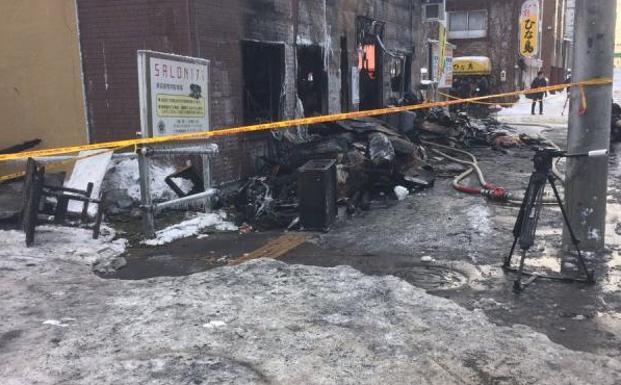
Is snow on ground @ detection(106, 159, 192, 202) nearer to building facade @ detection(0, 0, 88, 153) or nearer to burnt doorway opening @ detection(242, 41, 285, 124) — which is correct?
building facade @ detection(0, 0, 88, 153)

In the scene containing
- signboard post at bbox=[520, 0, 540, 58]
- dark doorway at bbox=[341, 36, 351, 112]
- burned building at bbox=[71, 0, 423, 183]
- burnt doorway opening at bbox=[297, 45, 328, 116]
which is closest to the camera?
burned building at bbox=[71, 0, 423, 183]

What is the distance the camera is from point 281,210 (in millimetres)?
8273

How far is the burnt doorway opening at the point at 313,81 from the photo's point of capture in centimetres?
1272

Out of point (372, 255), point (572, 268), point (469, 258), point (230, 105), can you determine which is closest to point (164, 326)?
point (372, 255)

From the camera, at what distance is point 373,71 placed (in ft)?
56.5

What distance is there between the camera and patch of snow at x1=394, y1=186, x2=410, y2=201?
9.55 m

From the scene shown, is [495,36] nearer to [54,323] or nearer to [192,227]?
[192,227]

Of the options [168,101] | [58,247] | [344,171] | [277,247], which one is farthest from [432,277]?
[58,247]

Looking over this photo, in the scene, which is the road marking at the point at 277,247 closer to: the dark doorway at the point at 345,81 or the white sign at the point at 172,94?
the white sign at the point at 172,94

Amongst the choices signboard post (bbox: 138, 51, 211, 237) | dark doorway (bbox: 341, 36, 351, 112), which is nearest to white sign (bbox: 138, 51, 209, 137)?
signboard post (bbox: 138, 51, 211, 237)

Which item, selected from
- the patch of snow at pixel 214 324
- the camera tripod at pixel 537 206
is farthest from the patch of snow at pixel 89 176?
the camera tripod at pixel 537 206

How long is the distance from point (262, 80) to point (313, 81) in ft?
8.13

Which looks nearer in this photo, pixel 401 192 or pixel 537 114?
pixel 401 192

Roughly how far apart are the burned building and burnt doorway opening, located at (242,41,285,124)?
0.02 metres
